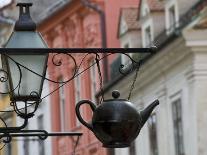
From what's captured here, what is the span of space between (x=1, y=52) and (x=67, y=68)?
33.1m

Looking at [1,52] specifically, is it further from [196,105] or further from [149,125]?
[149,125]

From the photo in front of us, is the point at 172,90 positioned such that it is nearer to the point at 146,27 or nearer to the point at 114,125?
the point at 146,27

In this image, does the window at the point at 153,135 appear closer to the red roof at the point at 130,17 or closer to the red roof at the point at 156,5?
the red roof at the point at 156,5

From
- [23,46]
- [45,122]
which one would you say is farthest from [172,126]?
[23,46]

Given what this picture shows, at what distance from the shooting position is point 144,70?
109 ft

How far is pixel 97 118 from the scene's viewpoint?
9250 mm

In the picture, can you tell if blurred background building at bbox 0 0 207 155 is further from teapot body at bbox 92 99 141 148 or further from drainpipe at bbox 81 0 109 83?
teapot body at bbox 92 99 141 148

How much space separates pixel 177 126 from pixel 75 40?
10888mm

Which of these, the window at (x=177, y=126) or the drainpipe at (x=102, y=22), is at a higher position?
the drainpipe at (x=102, y=22)

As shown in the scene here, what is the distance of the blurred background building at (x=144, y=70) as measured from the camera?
29641 mm

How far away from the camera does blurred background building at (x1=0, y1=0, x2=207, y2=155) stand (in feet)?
97.2

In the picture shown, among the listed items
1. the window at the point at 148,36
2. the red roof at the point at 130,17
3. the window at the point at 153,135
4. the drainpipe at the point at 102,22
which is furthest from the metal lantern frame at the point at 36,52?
the drainpipe at the point at 102,22

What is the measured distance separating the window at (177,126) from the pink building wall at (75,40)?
5.96m

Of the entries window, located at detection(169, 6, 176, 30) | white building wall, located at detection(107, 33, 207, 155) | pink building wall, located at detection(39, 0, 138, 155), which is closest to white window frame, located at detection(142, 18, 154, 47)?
white building wall, located at detection(107, 33, 207, 155)
